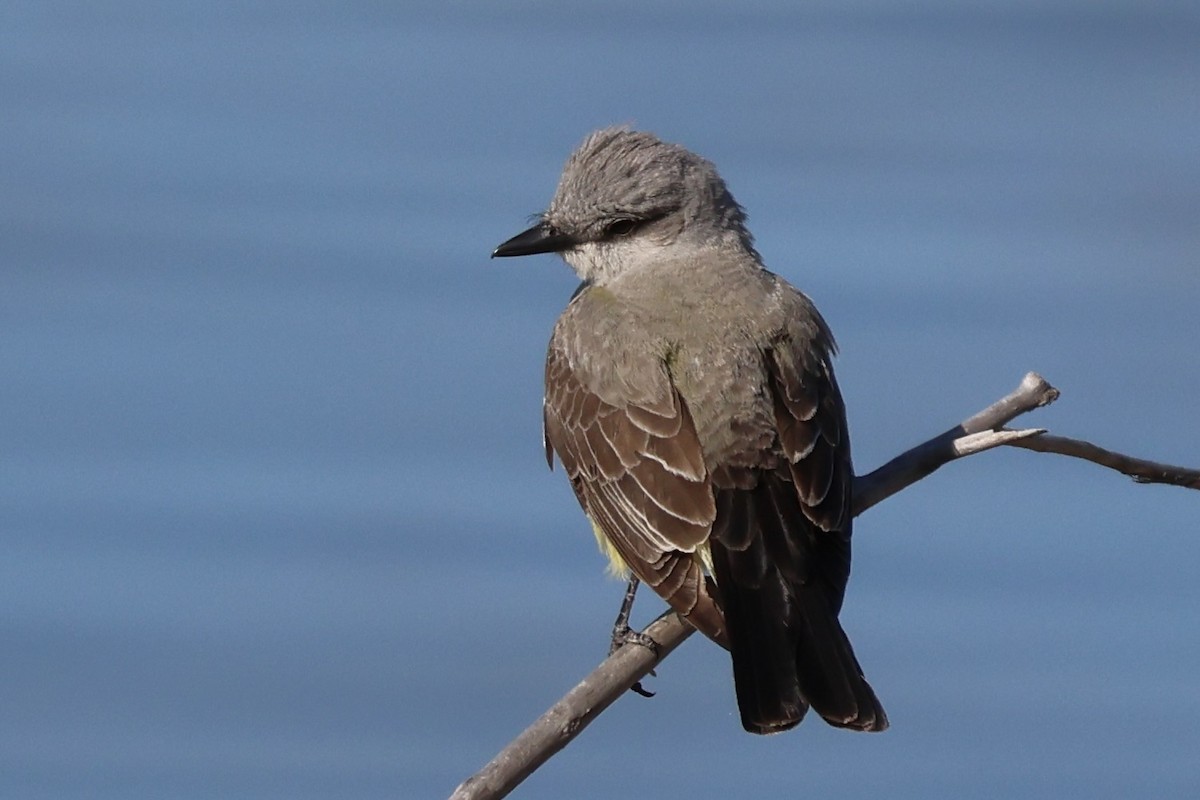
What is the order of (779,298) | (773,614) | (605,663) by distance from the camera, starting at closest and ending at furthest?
(605,663), (773,614), (779,298)

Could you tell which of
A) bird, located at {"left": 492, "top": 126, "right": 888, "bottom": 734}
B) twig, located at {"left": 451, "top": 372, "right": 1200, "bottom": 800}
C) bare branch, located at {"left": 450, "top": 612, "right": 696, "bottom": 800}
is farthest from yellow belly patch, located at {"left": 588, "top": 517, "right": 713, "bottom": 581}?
bare branch, located at {"left": 450, "top": 612, "right": 696, "bottom": 800}

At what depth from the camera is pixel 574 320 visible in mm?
6359

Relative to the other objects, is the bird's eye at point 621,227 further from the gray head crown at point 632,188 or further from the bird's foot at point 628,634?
the bird's foot at point 628,634

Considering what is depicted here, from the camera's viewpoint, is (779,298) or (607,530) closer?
(607,530)

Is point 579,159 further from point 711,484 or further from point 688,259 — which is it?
point 711,484

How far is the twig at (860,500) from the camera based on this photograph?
172 inches

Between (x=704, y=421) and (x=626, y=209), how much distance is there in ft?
3.84

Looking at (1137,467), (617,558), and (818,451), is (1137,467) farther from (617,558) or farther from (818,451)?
(617,558)

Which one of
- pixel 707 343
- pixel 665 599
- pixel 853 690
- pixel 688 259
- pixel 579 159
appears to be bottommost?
pixel 853 690

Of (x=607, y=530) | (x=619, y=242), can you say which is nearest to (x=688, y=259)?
(x=619, y=242)

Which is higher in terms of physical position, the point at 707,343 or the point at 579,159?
the point at 579,159

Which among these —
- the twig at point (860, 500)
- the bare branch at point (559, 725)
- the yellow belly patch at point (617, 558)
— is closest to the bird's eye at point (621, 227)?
the yellow belly patch at point (617, 558)

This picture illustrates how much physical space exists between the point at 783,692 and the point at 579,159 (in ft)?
7.23

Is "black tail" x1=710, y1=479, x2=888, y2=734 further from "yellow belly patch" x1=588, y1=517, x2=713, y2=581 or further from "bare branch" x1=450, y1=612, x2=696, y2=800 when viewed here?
"bare branch" x1=450, y1=612, x2=696, y2=800
